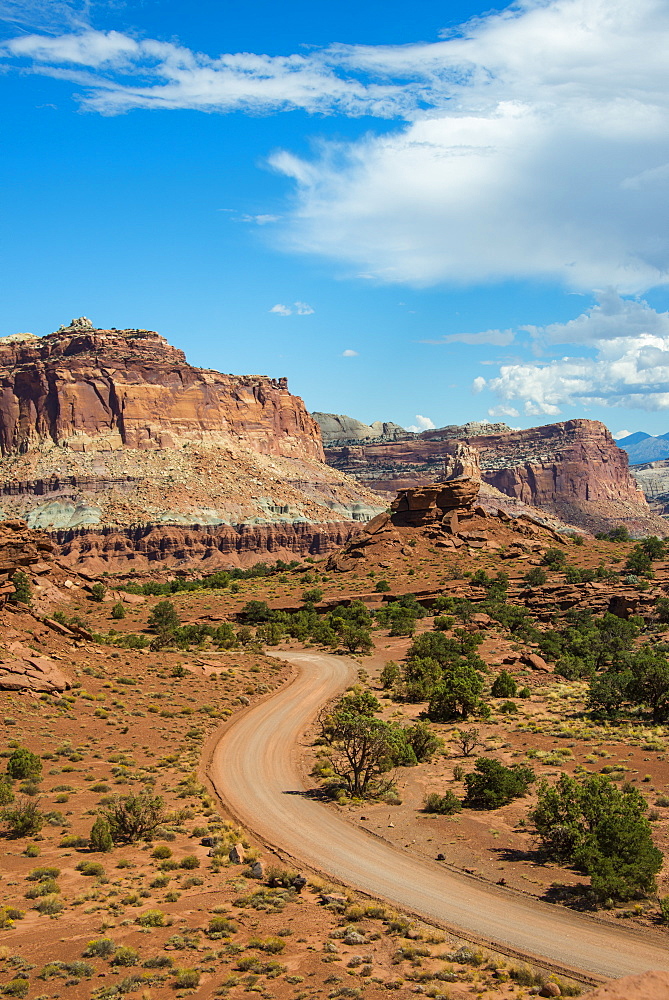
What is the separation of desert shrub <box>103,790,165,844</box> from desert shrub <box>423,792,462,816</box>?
8.80m

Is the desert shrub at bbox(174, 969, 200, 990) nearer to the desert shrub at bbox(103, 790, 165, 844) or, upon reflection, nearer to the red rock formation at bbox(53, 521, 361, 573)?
the desert shrub at bbox(103, 790, 165, 844)

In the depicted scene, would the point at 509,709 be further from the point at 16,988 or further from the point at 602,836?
the point at 16,988

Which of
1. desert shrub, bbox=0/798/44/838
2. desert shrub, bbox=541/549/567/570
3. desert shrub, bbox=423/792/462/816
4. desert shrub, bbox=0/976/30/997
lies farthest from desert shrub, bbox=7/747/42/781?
desert shrub, bbox=541/549/567/570

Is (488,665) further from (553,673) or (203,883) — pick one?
(203,883)

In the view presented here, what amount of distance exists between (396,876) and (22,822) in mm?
10781

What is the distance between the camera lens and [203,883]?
19234 millimetres

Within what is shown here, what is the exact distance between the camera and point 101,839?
69.5 ft

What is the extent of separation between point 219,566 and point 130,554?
601 inches

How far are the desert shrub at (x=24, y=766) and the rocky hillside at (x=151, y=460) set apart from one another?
103 metres

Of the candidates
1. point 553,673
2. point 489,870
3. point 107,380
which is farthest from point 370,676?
point 107,380

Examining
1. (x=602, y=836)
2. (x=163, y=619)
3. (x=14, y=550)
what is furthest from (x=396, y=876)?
(x=163, y=619)

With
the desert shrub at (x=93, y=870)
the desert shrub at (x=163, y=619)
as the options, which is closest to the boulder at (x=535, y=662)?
the desert shrub at (x=163, y=619)

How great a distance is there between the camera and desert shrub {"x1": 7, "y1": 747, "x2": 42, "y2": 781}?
88.5 ft

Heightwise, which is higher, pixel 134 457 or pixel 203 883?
pixel 134 457
